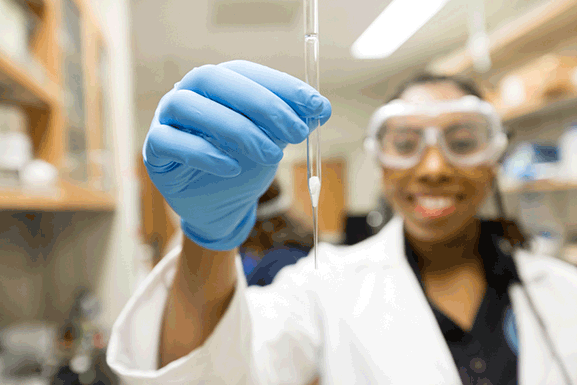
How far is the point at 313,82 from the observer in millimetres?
322

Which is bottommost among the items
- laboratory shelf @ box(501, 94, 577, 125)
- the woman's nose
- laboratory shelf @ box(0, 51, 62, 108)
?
the woman's nose

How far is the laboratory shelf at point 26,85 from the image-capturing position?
0.70 metres

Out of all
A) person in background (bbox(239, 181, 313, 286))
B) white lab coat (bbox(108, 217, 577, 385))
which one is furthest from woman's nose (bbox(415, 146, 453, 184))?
person in background (bbox(239, 181, 313, 286))

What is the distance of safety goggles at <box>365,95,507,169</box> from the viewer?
27.6 inches

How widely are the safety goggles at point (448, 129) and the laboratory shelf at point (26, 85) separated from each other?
721 mm

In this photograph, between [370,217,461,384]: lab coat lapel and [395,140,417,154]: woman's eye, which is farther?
[395,140,417,154]: woman's eye

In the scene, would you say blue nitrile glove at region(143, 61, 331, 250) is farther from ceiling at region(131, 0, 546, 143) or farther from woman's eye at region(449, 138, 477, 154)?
woman's eye at region(449, 138, 477, 154)

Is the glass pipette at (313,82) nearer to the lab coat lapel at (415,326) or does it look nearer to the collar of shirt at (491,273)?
the lab coat lapel at (415,326)

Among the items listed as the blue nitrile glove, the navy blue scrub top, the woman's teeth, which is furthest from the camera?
the woman's teeth

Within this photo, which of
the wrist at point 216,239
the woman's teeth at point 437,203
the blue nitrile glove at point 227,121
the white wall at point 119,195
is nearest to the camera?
the blue nitrile glove at point 227,121

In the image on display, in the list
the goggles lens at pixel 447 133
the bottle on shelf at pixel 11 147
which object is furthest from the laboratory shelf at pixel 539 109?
the bottle on shelf at pixel 11 147

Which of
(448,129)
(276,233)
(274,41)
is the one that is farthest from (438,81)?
(276,233)

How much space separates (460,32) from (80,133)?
1292 mm

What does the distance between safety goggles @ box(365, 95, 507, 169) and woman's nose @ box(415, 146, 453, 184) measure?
10mm
